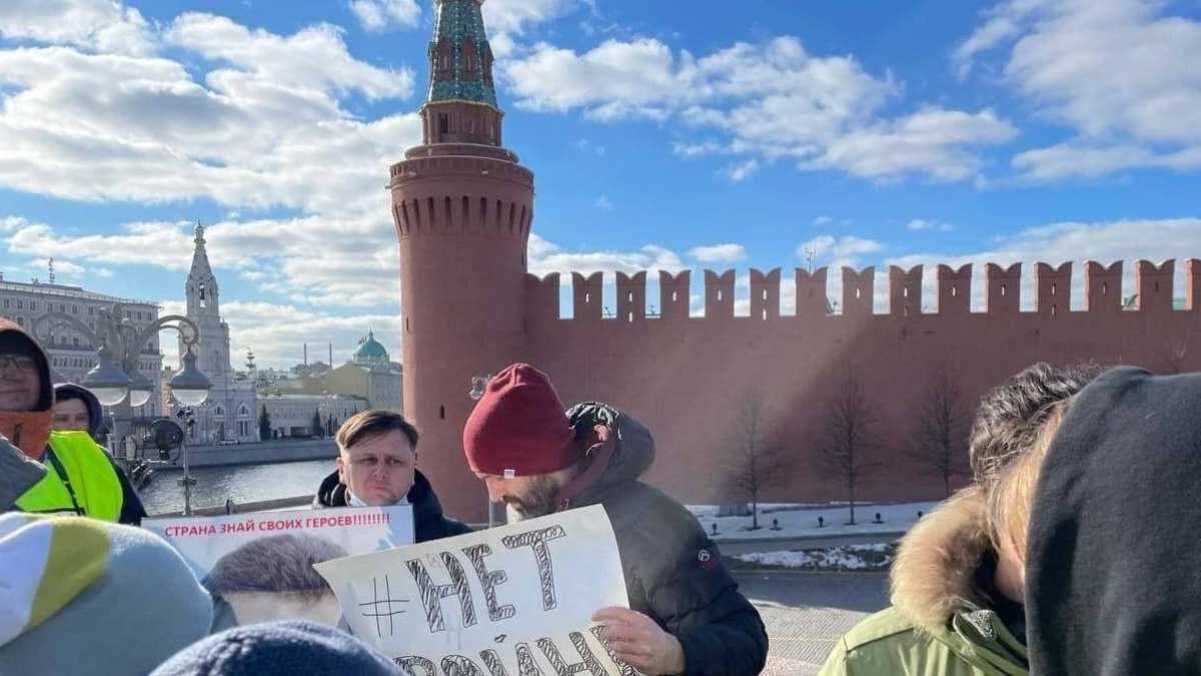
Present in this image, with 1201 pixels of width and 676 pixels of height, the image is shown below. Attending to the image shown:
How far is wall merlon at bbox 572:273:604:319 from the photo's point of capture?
1875 centimetres

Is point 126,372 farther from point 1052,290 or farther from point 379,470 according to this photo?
point 1052,290

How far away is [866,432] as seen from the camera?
18.0 m

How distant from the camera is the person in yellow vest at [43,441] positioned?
2.21m

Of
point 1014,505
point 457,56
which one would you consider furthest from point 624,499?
point 457,56

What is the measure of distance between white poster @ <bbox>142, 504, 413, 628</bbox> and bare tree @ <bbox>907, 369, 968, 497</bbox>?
1754 centimetres

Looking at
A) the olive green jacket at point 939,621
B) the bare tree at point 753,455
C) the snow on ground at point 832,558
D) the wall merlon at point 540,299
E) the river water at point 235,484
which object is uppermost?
the wall merlon at point 540,299

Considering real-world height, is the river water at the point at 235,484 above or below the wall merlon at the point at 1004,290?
below

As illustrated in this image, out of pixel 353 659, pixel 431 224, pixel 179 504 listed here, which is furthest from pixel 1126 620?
pixel 179 504

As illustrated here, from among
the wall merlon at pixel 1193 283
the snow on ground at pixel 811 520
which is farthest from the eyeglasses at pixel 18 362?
the wall merlon at pixel 1193 283

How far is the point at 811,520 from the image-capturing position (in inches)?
669

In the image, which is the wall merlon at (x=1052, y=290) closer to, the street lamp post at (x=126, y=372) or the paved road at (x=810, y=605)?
the paved road at (x=810, y=605)

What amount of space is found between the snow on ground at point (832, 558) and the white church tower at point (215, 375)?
5450 centimetres

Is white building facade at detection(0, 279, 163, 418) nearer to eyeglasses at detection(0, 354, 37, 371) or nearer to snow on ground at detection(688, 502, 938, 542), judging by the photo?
snow on ground at detection(688, 502, 938, 542)

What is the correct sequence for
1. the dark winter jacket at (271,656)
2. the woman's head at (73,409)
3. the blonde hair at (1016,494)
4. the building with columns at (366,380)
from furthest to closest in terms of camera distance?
the building with columns at (366,380) < the woman's head at (73,409) < the blonde hair at (1016,494) < the dark winter jacket at (271,656)
